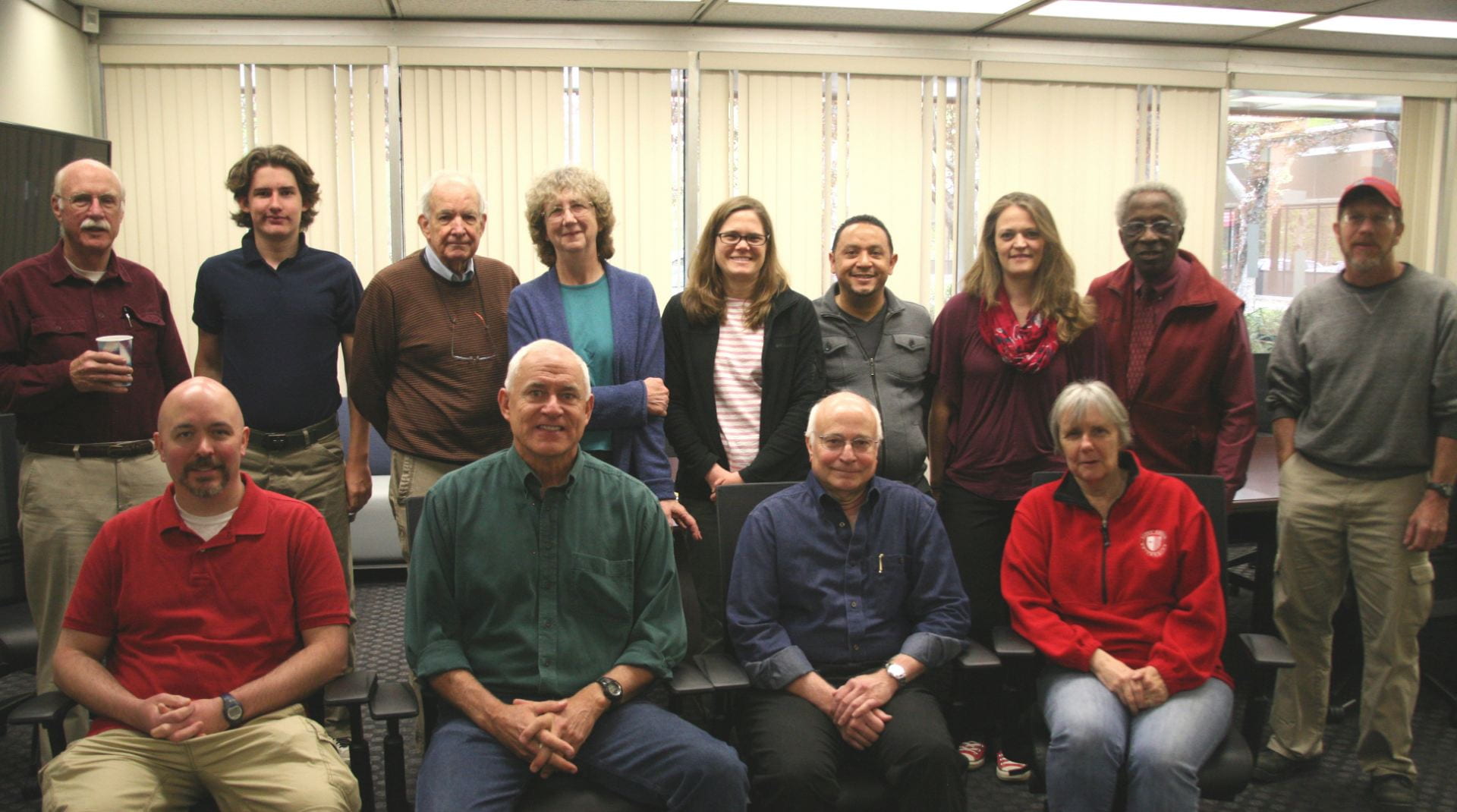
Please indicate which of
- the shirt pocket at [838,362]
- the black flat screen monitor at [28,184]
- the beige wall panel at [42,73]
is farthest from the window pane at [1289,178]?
the beige wall panel at [42,73]

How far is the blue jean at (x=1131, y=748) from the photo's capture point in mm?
2014

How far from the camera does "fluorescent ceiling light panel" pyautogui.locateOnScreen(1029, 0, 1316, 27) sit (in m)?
4.93

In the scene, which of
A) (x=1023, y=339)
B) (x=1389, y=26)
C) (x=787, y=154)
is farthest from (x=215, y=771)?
(x=1389, y=26)

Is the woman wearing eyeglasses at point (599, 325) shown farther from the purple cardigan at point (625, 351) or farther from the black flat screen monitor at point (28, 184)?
the black flat screen monitor at point (28, 184)

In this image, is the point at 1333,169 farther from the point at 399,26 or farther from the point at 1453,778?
the point at 399,26

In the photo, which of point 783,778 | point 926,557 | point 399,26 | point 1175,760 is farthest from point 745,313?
point 399,26

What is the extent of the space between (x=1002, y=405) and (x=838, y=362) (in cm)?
48

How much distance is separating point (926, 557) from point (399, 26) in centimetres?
414

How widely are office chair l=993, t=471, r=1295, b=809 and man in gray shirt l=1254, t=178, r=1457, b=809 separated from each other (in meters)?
0.73

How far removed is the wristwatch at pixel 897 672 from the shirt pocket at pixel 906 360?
3.04 feet

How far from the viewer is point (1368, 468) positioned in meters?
2.72

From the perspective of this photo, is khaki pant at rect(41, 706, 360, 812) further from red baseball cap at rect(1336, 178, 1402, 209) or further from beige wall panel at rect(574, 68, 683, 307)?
beige wall panel at rect(574, 68, 683, 307)

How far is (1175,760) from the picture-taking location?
2.01m

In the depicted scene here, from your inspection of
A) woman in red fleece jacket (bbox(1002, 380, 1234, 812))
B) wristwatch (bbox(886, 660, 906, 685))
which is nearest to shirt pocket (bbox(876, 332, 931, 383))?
woman in red fleece jacket (bbox(1002, 380, 1234, 812))
